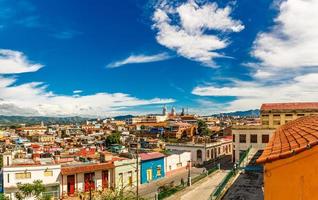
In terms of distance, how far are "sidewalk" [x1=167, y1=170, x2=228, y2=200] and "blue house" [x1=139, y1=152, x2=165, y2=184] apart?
8.22 meters

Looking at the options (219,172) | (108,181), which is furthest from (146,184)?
(219,172)

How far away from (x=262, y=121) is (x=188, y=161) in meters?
18.2

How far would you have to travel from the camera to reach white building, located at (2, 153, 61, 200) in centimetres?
2947

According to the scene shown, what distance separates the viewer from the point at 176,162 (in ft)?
150

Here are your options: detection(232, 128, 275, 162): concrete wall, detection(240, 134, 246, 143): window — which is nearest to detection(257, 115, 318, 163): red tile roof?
detection(232, 128, 275, 162): concrete wall

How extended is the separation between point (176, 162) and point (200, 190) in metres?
16.7

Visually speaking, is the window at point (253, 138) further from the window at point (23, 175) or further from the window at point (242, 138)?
the window at point (23, 175)

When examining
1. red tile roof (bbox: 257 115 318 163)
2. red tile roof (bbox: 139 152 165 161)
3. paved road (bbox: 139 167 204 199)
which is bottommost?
paved road (bbox: 139 167 204 199)

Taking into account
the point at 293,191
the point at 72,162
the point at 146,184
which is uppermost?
the point at 293,191

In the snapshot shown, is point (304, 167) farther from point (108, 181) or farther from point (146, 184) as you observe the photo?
point (146, 184)

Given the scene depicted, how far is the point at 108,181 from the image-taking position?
34969 millimetres

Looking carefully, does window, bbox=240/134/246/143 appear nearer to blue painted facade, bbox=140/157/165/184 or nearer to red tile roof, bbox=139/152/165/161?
blue painted facade, bbox=140/157/165/184

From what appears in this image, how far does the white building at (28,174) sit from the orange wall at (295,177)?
28387mm

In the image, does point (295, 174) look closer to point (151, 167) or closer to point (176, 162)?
point (151, 167)
